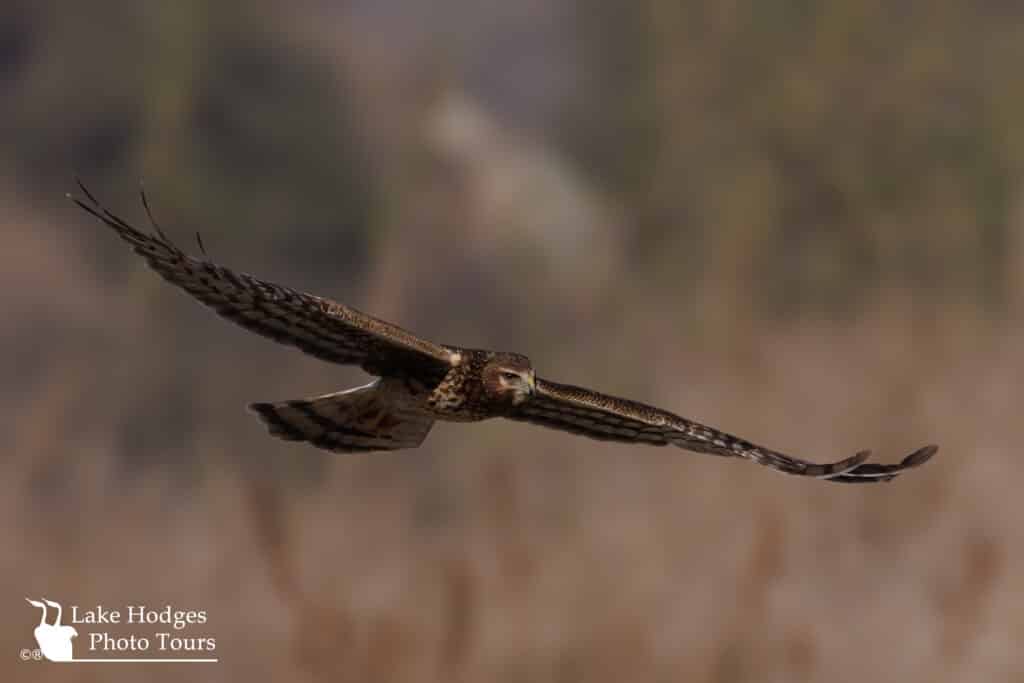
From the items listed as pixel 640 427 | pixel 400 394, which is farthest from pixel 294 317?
pixel 640 427

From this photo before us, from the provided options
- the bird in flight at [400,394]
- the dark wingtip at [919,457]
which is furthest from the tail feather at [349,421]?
the dark wingtip at [919,457]

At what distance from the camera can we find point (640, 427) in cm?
1412

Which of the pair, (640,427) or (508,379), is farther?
(640,427)

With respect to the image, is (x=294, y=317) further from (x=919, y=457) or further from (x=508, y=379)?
(x=919, y=457)

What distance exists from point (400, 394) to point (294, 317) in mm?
1361

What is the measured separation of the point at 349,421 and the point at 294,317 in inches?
60.3

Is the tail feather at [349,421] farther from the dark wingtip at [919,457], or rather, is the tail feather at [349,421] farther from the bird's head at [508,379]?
the dark wingtip at [919,457]

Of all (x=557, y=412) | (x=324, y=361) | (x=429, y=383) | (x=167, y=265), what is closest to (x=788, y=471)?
(x=557, y=412)

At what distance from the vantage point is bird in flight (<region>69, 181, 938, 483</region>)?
12.0 metres

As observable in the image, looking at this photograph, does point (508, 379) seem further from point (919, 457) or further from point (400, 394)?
point (919, 457)

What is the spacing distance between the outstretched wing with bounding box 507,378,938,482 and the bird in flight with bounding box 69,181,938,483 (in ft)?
0.04

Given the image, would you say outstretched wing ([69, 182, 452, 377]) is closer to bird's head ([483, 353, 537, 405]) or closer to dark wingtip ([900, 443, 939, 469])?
bird's head ([483, 353, 537, 405])

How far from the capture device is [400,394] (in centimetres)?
1320

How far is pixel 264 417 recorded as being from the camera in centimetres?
1328
